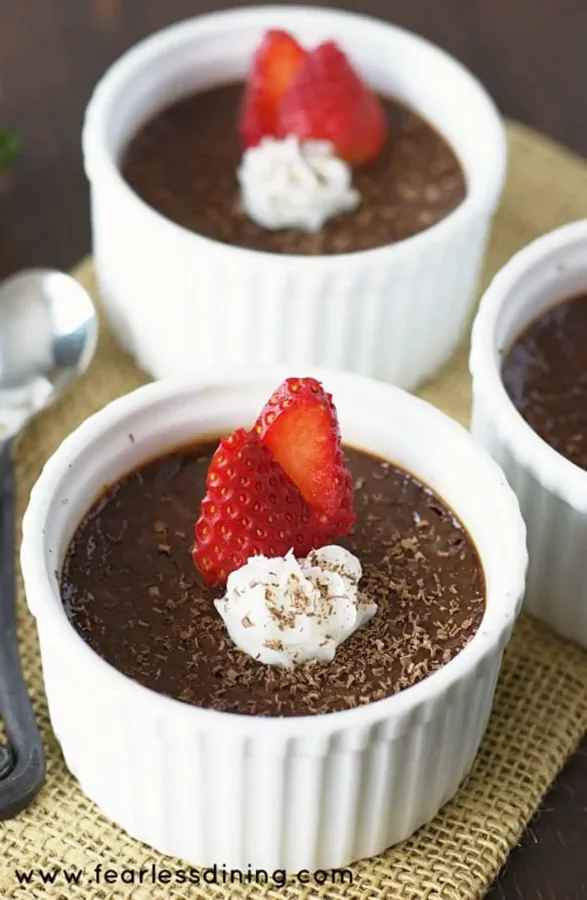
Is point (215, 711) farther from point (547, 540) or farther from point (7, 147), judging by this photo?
point (7, 147)

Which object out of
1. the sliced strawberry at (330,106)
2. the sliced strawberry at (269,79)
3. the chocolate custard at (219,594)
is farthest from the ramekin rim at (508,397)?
the sliced strawberry at (269,79)

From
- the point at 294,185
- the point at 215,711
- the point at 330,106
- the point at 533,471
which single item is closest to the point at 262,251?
the point at 294,185

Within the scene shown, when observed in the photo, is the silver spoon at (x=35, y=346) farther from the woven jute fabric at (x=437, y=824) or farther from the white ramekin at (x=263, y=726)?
the white ramekin at (x=263, y=726)

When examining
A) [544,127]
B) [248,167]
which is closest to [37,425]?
[248,167]

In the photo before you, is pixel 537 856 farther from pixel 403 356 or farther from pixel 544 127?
pixel 544 127

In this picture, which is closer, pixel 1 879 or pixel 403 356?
pixel 1 879

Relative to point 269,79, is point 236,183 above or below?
below

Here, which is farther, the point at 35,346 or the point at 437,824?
the point at 35,346
